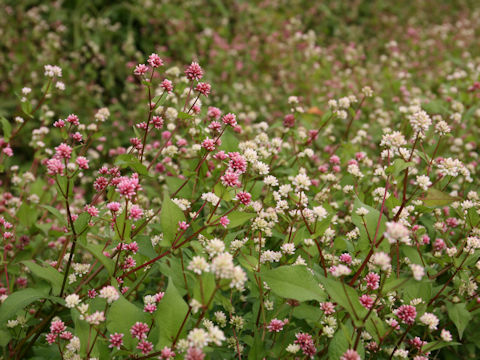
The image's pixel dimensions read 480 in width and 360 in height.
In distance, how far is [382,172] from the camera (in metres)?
2.08

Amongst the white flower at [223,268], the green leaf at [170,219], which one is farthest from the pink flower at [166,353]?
the green leaf at [170,219]

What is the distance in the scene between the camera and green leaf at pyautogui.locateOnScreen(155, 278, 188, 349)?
4.08 ft

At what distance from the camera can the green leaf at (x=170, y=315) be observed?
124 centimetres

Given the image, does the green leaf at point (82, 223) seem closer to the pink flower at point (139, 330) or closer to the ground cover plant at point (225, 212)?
the ground cover plant at point (225, 212)

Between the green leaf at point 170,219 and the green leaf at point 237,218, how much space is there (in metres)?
0.17

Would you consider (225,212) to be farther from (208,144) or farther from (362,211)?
(362,211)

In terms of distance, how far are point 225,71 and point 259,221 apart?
3.35 meters

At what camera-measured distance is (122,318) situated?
1.32 m

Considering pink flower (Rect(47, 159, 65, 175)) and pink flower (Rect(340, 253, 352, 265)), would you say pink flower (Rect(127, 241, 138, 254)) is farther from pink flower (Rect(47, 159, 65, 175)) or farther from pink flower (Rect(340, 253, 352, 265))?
pink flower (Rect(340, 253, 352, 265))

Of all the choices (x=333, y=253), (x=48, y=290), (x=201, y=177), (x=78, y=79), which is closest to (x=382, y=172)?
(x=333, y=253)

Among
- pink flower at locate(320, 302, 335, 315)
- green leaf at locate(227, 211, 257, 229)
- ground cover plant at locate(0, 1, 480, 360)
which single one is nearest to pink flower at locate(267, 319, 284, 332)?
ground cover plant at locate(0, 1, 480, 360)

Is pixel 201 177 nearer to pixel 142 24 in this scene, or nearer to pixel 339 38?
pixel 142 24

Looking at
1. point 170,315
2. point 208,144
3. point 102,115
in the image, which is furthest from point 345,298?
point 102,115

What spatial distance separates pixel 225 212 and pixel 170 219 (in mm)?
296
